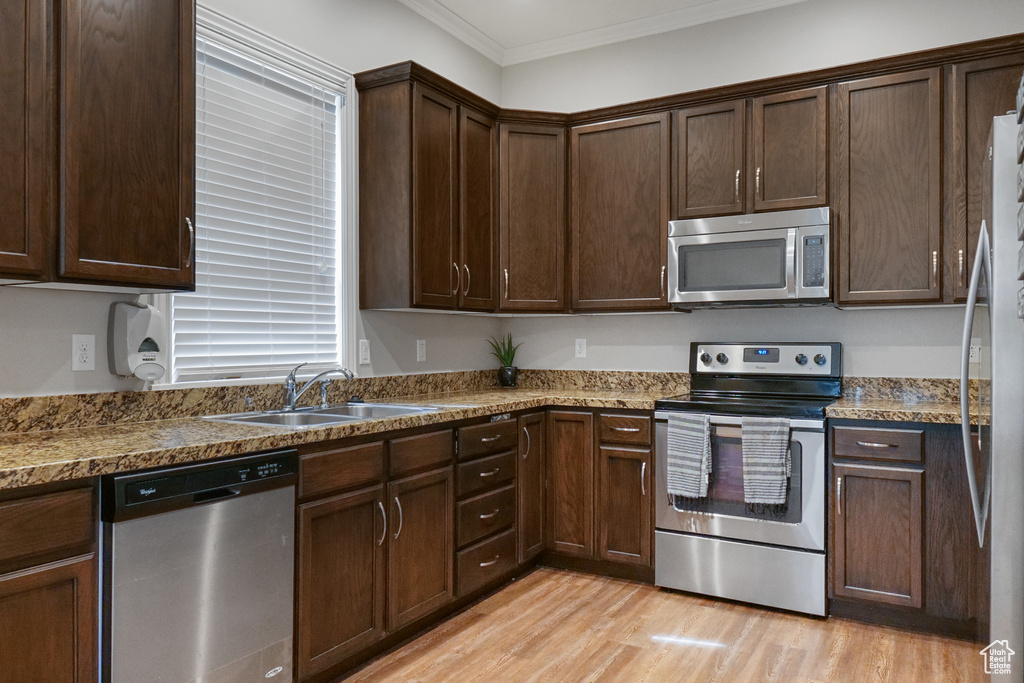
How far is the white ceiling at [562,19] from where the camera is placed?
146 inches

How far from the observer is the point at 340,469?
2283 mm

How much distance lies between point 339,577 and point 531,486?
1328 mm

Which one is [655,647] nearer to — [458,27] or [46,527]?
[46,527]

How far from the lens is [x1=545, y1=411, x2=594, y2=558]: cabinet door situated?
11.3 ft

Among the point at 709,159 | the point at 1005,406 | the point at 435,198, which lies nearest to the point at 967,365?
the point at 1005,406

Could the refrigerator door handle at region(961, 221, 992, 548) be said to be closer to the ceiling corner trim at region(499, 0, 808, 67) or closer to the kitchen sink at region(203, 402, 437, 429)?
the kitchen sink at region(203, 402, 437, 429)

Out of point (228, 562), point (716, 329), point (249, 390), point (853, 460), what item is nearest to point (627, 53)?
point (716, 329)

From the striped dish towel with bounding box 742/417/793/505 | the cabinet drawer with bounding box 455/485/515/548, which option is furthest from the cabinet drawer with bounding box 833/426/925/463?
the cabinet drawer with bounding box 455/485/515/548

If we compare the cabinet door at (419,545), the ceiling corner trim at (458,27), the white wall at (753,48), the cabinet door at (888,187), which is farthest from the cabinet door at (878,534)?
the ceiling corner trim at (458,27)

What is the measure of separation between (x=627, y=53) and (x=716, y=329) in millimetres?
1724

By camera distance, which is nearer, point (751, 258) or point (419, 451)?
point (419, 451)

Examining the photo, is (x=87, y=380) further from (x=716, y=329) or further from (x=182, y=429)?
(x=716, y=329)

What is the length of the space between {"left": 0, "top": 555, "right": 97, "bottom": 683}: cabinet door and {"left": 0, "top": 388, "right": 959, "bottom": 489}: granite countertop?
0.22 meters

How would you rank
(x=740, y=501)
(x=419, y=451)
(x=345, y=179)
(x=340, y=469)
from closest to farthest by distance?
(x=340, y=469) → (x=419, y=451) → (x=740, y=501) → (x=345, y=179)
